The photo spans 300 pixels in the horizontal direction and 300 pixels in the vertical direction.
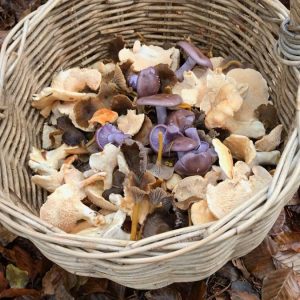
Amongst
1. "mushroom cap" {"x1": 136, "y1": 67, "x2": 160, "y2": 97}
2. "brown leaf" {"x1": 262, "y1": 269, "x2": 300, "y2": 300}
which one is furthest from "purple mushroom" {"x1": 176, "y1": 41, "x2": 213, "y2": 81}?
"brown leaf" {"x1": 262, "y1": 269, "x2": 300, "y2": 300}

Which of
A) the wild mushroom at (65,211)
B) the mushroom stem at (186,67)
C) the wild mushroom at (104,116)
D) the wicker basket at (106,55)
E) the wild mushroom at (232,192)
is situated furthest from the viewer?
the mushroom stem at (186,67)

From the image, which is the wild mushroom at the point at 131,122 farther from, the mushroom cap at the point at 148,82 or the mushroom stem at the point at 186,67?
the mushroom stem at the point at 186,67

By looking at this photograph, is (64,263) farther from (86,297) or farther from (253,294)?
(253,294)

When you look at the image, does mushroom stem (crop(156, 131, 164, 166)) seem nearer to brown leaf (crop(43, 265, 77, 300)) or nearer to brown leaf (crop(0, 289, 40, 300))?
Answer: brown leaf (crop(43, 265, 77, 300))

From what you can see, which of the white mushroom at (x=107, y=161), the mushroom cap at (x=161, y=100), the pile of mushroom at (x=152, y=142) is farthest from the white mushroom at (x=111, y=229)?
the mushroom cap at (x=161, y=100)

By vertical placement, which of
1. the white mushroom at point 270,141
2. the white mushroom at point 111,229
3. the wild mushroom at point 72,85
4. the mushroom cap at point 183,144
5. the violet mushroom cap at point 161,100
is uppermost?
the violet mushroom cap at point 161,100
